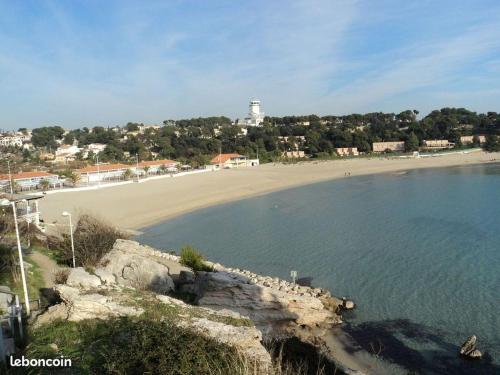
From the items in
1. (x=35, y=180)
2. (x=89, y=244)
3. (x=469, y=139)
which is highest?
(x=469, y=139)

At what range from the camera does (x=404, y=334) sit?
43.6 feet

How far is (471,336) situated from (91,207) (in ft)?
108

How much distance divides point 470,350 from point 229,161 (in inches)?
2956

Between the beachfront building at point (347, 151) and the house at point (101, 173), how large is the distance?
56993 millimetres

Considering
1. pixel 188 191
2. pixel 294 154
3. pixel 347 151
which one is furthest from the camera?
pixel 347 151

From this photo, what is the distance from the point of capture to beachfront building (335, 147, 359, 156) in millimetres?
106438

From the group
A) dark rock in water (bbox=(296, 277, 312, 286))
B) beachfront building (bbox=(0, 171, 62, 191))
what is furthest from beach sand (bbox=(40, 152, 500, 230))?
dark rock in water (bbox=(296, 277, 312, 286))

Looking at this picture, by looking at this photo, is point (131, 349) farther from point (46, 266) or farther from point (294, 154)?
point (294, 154)

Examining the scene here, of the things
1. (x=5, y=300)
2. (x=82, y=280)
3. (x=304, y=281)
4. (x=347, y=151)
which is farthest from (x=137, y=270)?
(x=347, y=151)

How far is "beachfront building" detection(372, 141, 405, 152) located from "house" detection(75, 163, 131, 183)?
68.9 m

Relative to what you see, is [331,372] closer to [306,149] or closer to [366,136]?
[306,149]

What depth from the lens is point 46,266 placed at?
15852 mm

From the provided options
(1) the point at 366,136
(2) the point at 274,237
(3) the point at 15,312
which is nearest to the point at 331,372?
(3) the point at 15,312

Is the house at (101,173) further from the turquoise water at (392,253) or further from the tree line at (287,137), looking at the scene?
the turquoise water at (392,253)
